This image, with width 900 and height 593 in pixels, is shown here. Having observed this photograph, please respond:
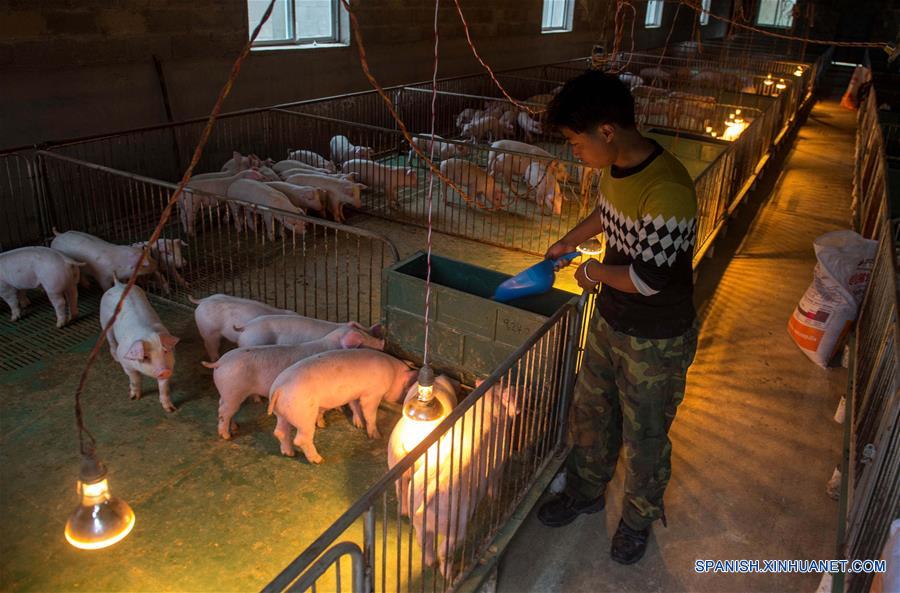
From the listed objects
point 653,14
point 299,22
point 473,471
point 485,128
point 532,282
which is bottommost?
point 473,471

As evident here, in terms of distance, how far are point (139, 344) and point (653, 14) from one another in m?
24.5

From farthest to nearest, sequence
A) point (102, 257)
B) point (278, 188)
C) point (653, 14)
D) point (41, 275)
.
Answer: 1. point (653, 14)
2. point (278, 188)
3. point (102, 257)
4. point (41, 275)

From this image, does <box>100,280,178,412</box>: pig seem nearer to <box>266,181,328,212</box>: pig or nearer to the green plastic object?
the green plastic object

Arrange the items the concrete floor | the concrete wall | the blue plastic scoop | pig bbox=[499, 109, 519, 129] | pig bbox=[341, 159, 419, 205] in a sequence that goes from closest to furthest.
Result: the concrete floor
the blue plastic scoop
the concrete wall
pig bbox=[341, 159, 419, 205]
pig bbox=[499, 109, 519, 129]

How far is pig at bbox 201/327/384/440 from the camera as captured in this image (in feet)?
12.8

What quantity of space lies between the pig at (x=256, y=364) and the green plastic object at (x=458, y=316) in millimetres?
235

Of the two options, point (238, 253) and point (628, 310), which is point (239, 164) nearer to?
point (238, 253)

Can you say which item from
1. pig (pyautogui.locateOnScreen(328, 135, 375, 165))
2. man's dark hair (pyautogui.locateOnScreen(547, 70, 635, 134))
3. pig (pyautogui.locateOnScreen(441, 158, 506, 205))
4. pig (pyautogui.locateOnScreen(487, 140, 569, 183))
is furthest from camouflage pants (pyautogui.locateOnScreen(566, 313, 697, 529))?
pig (pyautogui.locateOnScreen(328, 135, 375, 165))

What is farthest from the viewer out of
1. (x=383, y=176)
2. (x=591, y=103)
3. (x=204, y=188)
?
(x=383, y=176)

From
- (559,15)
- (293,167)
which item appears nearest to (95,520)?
(293,167)

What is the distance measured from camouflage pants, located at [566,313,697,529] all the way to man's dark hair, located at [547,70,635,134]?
0.92 meters

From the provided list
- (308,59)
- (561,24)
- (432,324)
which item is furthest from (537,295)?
(561,24)

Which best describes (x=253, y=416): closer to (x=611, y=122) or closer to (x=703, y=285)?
(x=611, y=122)

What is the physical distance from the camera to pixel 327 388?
3.72m
